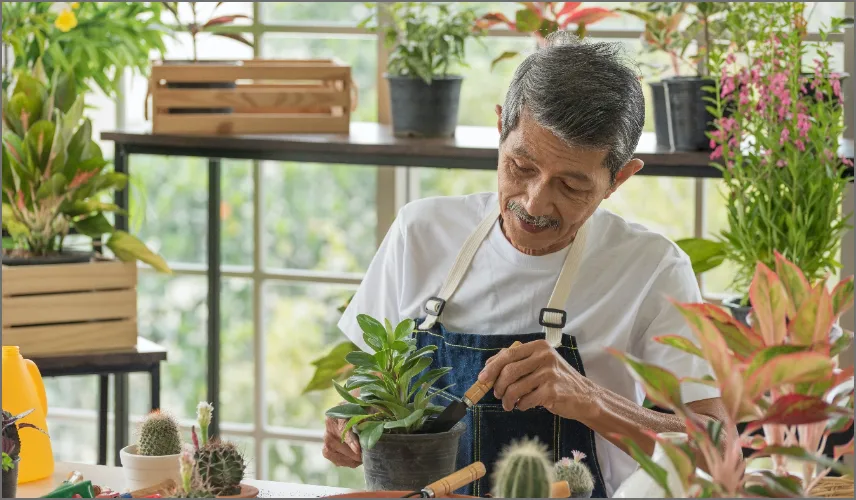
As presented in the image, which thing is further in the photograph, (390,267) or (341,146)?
(341,146)

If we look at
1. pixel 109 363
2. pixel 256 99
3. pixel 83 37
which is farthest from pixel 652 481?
pixel 83 37

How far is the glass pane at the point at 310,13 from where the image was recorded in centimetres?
383

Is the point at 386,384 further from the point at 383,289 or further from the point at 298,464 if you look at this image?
the point at 298,464

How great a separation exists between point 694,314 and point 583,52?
2.75 feet

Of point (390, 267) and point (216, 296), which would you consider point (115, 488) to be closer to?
point (390, 267)

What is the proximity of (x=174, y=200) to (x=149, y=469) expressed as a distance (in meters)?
3.25

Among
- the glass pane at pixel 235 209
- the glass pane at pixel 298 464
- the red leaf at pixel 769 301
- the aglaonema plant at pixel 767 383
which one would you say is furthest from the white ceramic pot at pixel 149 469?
the glass pane at pixel 235 209

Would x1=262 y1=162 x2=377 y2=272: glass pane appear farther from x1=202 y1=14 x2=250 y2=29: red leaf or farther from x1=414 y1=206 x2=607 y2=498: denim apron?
x1=414 y1=206 x2=607 y2=498: denim apron

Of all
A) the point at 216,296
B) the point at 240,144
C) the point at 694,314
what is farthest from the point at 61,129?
the point at 694,314

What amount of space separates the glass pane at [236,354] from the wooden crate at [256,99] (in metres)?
1.34

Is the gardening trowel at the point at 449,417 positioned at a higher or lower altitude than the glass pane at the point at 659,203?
lower

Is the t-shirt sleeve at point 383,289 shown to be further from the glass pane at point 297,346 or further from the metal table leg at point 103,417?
the glass pane at point 297,346

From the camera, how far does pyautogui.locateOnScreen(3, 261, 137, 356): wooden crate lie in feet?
9.66

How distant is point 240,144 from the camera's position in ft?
10.5
